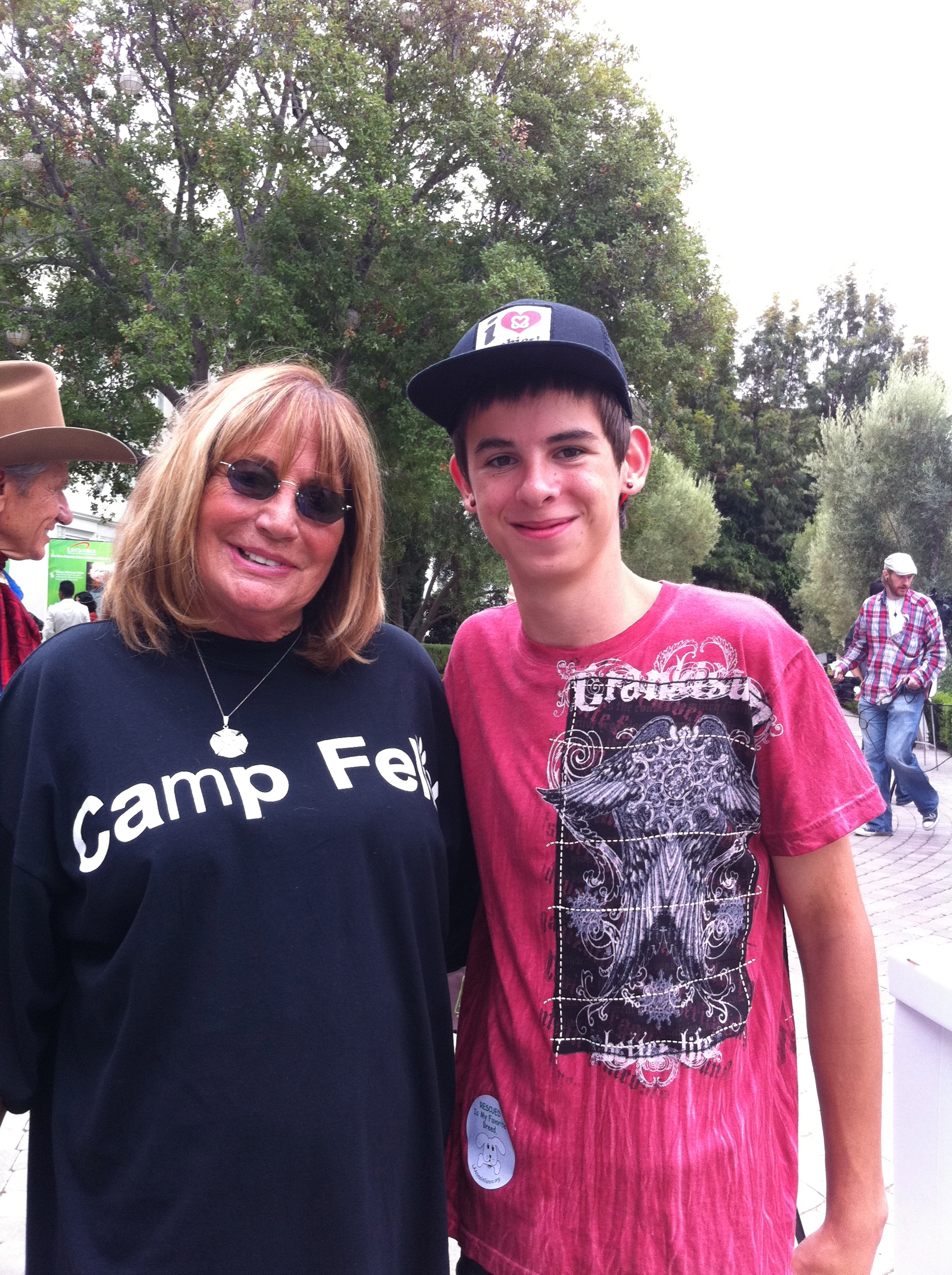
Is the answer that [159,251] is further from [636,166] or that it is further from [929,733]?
[929,733]

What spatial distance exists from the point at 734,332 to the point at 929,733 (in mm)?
8306

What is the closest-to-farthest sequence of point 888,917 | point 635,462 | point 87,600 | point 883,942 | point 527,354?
point 527,354, point 635,462, point 883,942, point 888,917, point 87,600

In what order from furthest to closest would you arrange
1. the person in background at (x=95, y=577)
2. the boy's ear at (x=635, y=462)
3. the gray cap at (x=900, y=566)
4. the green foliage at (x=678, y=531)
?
1. the green foliage at (x=678, y=531)
2. the person in background at (x=95, y=577)
3. the gray cap at (x=900, y=566)
4. the boy's ear at (x=635, y=462)

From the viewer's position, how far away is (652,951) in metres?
1.53

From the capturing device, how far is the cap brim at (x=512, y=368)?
5.38 ft

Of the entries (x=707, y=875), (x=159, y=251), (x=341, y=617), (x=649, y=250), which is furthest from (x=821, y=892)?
(x=649, y=250)

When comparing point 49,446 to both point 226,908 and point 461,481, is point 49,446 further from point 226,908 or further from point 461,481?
point 226,908

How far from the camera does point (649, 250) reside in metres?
13.7

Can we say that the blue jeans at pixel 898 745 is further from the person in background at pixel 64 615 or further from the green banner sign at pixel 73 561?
the green banner sign at pixel 73 561

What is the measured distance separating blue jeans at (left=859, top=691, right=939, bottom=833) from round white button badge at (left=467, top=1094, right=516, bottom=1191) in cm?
730

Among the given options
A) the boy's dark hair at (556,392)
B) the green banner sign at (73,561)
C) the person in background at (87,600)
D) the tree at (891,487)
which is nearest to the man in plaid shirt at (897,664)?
the boy's dark hair at (556,392)

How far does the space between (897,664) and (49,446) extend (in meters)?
7.32

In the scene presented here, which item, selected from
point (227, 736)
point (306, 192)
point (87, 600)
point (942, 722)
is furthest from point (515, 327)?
point (87, 600)

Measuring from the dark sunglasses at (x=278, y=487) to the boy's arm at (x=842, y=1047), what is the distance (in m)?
1.03
